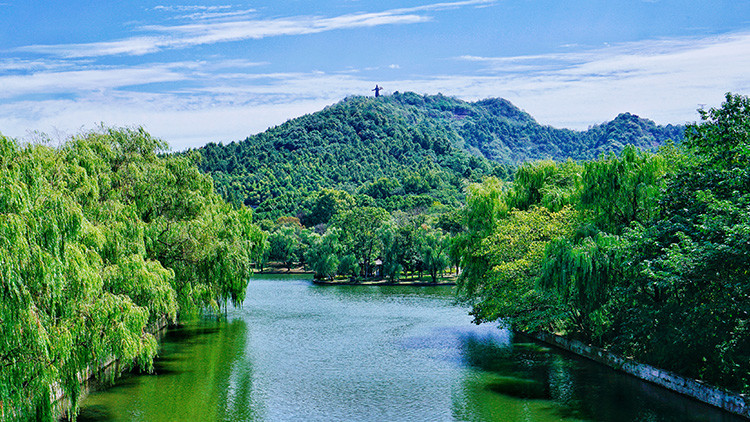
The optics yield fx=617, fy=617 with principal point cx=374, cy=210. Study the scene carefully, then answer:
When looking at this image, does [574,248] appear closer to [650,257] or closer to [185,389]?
[650,257]

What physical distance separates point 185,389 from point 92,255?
Answer: 249 inches

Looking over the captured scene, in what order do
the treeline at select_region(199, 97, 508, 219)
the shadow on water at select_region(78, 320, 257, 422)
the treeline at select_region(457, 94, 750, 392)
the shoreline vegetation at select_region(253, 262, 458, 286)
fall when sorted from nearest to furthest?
the treeline at select_region(457, 94, 750, 392) < the shadow on water at select_region(78, 320, 257, 422) < the shoreline vegetation at select_region(253, 262, 458, 286) < the treeline at select_region(199, 97, 508, 219)

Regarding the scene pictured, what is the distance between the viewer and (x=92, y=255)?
44.9ft

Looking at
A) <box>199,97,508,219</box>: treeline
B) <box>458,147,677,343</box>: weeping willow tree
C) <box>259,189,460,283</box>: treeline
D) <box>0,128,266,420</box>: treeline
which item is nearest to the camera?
<box>0,128,266,420</box>: treeline

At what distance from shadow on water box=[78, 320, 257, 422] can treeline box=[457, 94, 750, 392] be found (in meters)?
10.4

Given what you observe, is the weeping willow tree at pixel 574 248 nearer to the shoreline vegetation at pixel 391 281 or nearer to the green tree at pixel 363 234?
the shoreline vegetation at pixel 391 281

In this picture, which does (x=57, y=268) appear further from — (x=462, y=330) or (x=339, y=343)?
(x=462, y=330)

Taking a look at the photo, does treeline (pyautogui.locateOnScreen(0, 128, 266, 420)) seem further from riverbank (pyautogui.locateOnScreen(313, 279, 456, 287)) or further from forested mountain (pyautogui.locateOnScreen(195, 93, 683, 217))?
forested mountain (pyautogui.locateOnScreen(195, 93, 683, 217))

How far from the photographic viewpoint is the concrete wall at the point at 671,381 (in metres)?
15.0

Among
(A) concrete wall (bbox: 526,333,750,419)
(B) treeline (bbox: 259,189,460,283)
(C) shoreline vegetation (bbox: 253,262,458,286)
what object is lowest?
(A) concrete wall (bbox: 526,333,750,419)

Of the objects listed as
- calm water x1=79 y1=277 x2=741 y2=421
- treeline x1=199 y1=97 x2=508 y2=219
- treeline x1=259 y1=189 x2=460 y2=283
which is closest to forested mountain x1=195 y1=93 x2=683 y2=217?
treeline x1=199 y1=97 x2=508 y2=219

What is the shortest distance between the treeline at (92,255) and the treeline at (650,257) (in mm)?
11575

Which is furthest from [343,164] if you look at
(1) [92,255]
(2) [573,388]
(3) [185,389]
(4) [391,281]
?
(1) [92,255]

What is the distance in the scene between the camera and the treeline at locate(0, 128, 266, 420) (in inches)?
400
